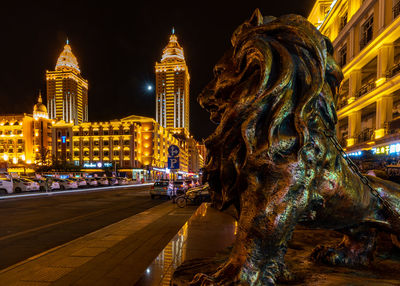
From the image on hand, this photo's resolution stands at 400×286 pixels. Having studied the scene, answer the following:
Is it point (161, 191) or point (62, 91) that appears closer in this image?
point (161, 191)

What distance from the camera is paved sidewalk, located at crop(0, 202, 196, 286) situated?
378cm

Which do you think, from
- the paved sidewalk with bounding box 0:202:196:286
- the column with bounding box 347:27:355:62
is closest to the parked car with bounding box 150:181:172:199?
the paved sidewalk with bounding box 0:202:196:286

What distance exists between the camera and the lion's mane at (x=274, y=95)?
1.47m

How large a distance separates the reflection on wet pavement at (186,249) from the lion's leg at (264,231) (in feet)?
3.57

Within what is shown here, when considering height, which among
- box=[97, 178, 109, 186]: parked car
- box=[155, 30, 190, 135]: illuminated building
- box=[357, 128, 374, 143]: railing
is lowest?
box=[97, 178, 109, 186]: parked car

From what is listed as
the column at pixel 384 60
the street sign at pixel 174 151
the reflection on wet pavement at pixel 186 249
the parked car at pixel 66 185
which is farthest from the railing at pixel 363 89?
the parked car at pixel 66 185

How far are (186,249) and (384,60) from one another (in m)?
16.0

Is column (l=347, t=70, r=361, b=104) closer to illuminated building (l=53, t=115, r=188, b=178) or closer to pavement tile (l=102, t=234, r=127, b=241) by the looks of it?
pavement tile (l=102, t=234, r=127, b=241)

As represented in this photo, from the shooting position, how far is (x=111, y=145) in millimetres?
70125

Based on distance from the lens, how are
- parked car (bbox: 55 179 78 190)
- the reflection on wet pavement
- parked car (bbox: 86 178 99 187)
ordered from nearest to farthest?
1. the reflection on wet pavement
2. parked car (bbox: 55 179 78 190)
3. parked car (bbox: 86 178 99 187)

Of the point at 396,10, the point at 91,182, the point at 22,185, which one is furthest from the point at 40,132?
the point at 396,10

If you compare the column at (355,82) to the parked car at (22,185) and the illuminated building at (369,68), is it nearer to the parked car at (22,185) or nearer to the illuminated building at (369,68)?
the illuminated building at (369,68)

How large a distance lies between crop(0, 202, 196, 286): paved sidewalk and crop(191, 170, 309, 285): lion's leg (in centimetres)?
285

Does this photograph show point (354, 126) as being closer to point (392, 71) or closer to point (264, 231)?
point (392, 71)
